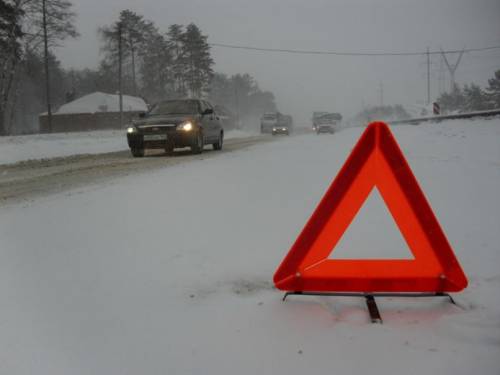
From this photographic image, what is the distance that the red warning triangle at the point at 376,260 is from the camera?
5.63ft

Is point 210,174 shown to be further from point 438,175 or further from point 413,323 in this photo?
point 413,323

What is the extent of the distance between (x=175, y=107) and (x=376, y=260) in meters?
10.8

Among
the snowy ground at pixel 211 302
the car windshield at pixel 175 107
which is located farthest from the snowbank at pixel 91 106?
the snowy ground at pixel 211 302

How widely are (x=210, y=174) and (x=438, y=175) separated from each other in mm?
2835

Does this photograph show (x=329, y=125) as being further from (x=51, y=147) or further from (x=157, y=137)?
(x=157, y=137)

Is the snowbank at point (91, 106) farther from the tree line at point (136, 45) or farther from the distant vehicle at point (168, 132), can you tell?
the distant vehicle at point (168, 132)

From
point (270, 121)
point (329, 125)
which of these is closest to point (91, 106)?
point (270, 121)

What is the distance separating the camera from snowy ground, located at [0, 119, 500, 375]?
1386mm

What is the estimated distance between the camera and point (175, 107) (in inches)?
471

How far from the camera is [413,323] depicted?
62.1 inches

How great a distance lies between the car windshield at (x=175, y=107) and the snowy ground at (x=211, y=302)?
8.40 metres

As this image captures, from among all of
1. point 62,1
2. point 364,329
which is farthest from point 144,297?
point 62,1

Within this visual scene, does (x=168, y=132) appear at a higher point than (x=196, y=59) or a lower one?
lower

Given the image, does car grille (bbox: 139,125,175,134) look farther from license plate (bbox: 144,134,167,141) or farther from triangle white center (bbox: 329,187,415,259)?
triangle white center (bbox: 329,187,415,259)
